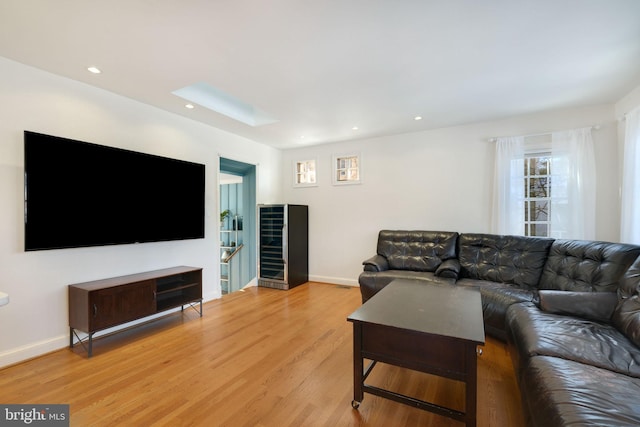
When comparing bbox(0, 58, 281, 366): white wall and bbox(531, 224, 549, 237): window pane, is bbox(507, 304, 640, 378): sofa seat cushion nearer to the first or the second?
bbox(531, 224, 549, 237): window pane

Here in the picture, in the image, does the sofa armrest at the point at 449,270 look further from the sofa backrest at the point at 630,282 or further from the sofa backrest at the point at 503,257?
the sofa backrest at the point at 630,282

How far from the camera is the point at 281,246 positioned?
4.85 meters

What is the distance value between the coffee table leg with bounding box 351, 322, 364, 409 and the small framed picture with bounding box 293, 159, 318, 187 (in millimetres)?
3738

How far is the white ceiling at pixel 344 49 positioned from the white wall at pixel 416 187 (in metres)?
0.55

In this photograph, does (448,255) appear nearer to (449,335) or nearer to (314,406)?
(449,335)

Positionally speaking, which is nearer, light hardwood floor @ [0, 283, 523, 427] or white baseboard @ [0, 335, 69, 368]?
light hardwood floor @ [0, 283, 523, 427]

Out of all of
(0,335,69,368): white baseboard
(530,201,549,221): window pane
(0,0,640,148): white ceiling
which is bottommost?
(0,335,69,368): white baseboard

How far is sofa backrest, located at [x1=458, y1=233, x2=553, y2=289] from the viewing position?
311 centimetres

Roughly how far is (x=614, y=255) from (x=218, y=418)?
3323 mm

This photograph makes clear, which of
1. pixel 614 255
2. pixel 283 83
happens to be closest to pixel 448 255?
pixel 614 255

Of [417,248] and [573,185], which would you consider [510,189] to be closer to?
[573,185]

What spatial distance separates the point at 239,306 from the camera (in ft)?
12.7

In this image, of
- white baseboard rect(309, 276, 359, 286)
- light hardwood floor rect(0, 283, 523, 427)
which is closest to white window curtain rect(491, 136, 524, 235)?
light hardwood floor rect(0, 283, 523, 427)

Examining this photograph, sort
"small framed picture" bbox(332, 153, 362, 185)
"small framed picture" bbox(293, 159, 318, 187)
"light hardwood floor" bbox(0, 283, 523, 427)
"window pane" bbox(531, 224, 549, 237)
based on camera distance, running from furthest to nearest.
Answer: "small framed picture" bbox(293, 159, 318, 187) → "small framed picture" bbox(332, 153, 362, 185) → "window pane" bbox(531, 224, 549, 237) → "light hardwood floor" bbox(0, 283, 523, 427)
